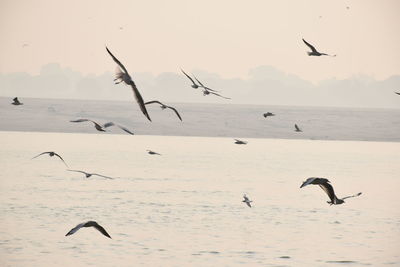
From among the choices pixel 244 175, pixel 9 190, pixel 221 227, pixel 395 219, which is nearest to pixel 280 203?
pixel 395 219

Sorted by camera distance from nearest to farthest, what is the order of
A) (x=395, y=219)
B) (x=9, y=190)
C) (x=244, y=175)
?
(x=395, y=219) → (x=9, y=190) → (x=244, y=175)

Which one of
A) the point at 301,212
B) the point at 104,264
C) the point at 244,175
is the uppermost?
the point at 244,175

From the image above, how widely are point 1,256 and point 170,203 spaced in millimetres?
26750

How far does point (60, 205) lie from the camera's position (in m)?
57.2

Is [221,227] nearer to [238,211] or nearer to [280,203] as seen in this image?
[238,211]

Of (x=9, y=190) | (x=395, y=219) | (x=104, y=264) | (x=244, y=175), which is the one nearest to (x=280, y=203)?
(x=395, y=219)

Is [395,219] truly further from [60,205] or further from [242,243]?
[60,205]

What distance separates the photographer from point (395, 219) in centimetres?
5597

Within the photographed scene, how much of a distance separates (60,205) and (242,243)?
19.9m

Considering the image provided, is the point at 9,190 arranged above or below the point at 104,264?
above

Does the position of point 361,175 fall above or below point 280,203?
above

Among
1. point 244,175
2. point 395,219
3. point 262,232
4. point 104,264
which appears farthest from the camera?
point 244,175

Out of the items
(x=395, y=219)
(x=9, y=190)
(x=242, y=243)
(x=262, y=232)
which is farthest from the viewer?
(x=9, y=190)

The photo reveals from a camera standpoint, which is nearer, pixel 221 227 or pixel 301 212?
pixel 221 227
